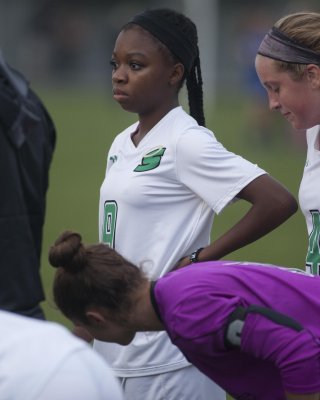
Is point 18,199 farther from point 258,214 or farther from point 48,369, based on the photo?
point 48,369

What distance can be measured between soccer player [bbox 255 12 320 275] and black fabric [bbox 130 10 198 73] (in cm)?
36

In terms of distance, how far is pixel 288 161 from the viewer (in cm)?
1892

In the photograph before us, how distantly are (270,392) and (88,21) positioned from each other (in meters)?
40.3

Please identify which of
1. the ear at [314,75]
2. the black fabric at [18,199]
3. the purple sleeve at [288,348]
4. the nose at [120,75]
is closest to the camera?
the purple sleeve at [288,348]

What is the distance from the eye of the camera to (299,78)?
13.9ft

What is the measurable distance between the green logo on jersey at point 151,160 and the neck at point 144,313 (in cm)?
73

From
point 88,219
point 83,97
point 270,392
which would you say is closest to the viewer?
point 270,392

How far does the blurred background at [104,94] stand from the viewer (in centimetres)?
1345

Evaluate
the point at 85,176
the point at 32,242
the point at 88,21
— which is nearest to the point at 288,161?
the point at 85,176

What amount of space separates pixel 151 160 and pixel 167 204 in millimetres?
185

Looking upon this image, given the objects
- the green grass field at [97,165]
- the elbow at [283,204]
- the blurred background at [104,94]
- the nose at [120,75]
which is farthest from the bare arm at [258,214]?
the blurred background at [104,94]

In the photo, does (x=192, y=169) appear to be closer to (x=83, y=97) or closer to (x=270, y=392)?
Result: (x=270, y=392)

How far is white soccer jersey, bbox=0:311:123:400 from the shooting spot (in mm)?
2678

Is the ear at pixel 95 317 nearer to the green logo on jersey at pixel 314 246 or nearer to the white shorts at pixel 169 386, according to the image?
the white shorts at pixel 169 386
